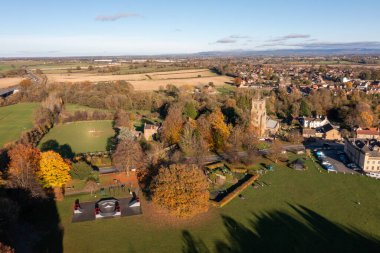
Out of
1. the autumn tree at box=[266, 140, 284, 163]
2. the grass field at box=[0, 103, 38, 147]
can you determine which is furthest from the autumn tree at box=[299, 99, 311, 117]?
the grass field at box=[0, 103, 38, 147]

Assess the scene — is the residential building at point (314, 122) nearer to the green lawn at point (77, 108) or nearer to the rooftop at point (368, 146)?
the rooftop at point (368, 146)

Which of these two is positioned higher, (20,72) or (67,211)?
(20,72)

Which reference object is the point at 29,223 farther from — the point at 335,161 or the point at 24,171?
the point at 335,161

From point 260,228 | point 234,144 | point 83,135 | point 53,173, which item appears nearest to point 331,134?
point 234,144

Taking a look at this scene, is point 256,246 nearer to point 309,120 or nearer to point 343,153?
point 343,153

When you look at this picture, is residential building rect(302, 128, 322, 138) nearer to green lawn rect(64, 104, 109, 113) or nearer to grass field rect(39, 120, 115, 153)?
grass field rect(39, 120, 115, 153)


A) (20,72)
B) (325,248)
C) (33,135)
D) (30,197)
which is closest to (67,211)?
(30,197)
